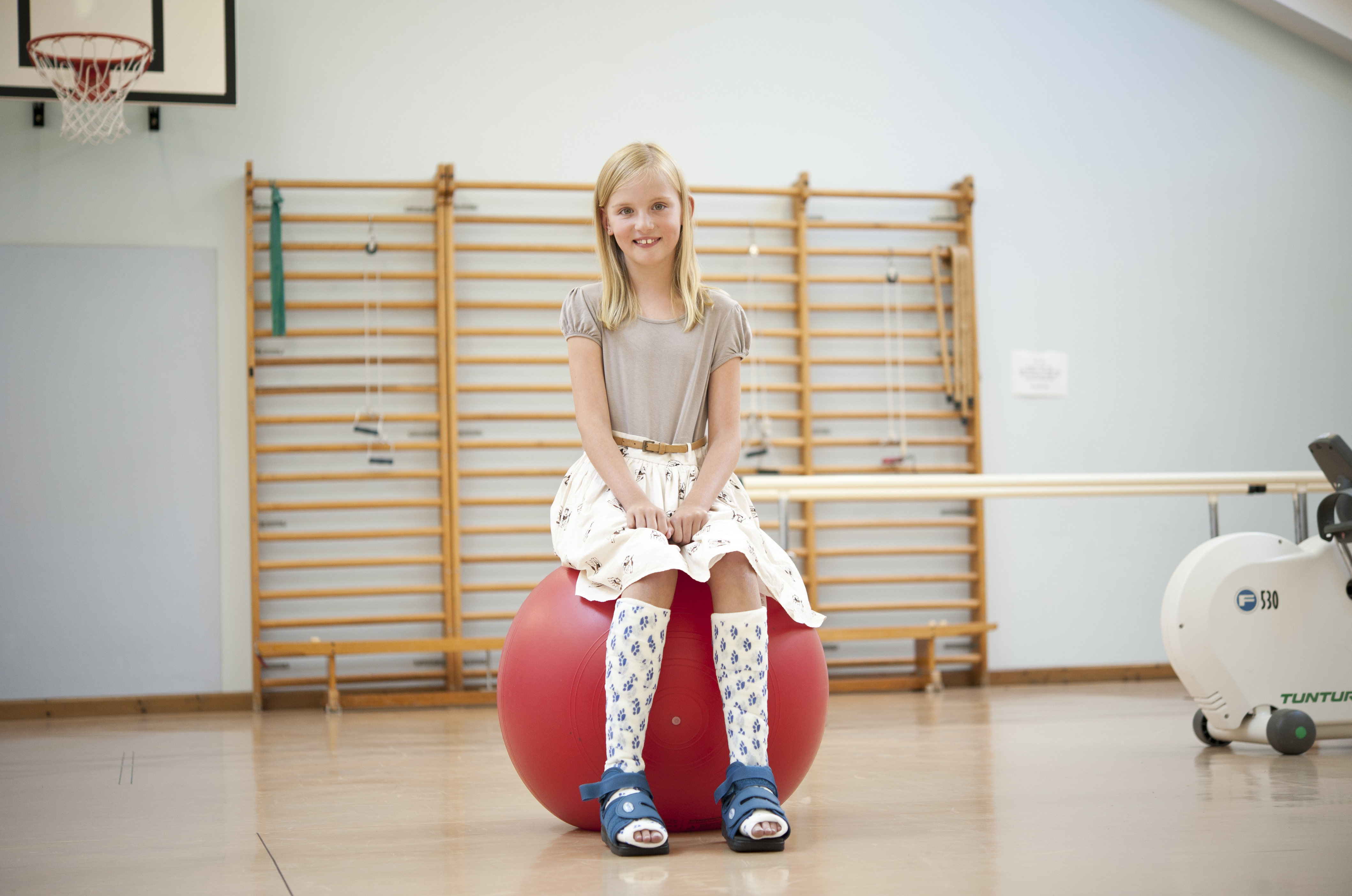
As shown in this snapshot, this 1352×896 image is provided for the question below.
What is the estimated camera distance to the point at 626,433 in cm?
218

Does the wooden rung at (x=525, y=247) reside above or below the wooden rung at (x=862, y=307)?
above

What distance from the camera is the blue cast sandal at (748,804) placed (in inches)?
72.2

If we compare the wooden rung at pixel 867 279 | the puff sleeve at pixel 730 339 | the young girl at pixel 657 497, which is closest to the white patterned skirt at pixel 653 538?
the young girl at pixel 657 497

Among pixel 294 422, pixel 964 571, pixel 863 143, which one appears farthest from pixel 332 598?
pixel 863 143

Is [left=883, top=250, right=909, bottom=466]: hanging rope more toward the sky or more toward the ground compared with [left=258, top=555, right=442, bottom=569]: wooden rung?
more toward the sky

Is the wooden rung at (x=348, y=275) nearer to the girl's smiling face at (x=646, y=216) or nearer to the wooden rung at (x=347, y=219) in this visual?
the wooden rung at (x=347, y=219)

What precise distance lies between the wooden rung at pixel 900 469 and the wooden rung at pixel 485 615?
1.49 m

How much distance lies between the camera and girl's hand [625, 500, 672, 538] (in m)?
2.01

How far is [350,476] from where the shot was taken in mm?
5051

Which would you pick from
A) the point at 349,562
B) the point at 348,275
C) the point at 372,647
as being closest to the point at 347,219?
the point at 348,275

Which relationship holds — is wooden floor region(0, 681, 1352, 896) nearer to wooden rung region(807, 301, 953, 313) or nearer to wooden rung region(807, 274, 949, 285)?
wooden rung region(807, 301, 953, 313)

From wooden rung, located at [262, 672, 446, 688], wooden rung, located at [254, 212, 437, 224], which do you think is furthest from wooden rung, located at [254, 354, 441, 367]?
wooden rung, located at [262, 672, 446, 688]

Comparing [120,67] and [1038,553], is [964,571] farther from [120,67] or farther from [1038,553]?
[120,67]

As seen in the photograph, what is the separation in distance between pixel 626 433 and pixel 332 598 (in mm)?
3269
